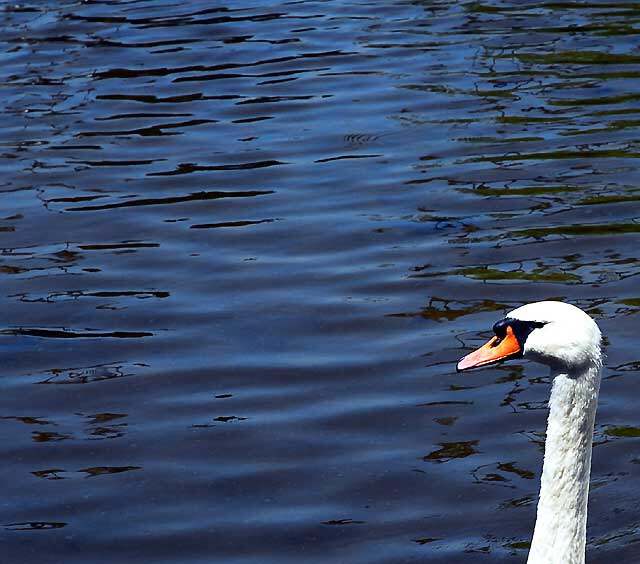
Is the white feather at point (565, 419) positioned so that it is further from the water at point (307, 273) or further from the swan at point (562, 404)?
the water at point (307, 273)

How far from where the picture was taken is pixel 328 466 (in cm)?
662

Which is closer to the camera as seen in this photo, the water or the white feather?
the white feather

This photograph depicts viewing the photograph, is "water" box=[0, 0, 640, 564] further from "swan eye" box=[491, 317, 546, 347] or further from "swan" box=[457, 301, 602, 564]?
"swan eye" box=[491, 317, 546, 347]

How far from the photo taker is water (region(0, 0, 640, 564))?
20.6 feet

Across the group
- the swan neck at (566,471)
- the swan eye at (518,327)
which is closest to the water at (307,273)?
the swan neck at (566,471)

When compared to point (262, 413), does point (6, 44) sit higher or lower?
higher

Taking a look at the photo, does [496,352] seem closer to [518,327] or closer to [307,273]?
[518,327]

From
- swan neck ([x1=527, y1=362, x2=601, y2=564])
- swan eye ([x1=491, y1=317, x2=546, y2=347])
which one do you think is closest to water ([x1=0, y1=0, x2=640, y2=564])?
swan neck ([x1=527, y1=362, x2=601, y2=564])

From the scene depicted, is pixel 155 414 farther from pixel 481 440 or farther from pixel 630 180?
pixel 630 180

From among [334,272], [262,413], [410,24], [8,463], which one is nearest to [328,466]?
[262,413]

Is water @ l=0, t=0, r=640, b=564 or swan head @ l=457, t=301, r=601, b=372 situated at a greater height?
swan head @ l=457, t=301, r=601, b=372

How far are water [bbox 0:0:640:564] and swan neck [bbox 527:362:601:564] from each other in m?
1.18

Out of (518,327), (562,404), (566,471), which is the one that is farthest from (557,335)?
(566,471)

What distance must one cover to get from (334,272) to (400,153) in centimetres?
206
